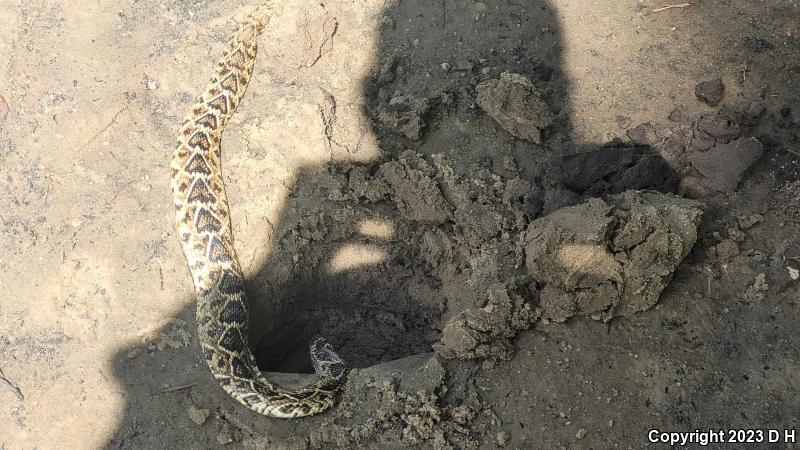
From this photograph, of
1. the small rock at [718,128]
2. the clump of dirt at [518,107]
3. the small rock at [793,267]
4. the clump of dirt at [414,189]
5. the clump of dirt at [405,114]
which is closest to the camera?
the small rock at [793,267]

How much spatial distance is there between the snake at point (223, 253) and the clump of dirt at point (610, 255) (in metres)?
1.70

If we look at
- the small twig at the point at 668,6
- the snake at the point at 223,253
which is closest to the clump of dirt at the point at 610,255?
the snake at the point at 223,253

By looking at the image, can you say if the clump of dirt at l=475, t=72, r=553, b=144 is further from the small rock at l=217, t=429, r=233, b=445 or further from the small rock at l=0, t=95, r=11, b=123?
the small rock at l=0, t=95, r=11, b=123

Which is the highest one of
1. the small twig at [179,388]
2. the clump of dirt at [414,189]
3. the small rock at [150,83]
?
the small rock at [150,83]

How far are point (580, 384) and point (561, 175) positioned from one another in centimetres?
155

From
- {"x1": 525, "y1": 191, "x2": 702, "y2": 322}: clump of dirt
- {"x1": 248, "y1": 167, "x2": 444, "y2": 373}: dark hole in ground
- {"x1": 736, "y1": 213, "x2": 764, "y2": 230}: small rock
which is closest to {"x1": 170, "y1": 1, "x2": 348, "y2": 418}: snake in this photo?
{"x1": 248, "y1": 167, "x2": 444, "y2": 373}: dark hole in ground

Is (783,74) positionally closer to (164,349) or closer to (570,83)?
(570,83)

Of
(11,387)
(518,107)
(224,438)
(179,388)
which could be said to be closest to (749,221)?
(518,107)

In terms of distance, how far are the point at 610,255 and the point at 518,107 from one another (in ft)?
4.89

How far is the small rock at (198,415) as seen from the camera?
14.6ft

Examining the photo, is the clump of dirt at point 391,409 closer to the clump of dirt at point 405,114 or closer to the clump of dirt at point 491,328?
the clump of dirt at point 491,328

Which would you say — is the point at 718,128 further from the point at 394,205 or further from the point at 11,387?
the point at 11,387

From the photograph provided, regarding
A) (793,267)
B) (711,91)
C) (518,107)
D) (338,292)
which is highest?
(518,107)

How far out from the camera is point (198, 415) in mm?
4445
